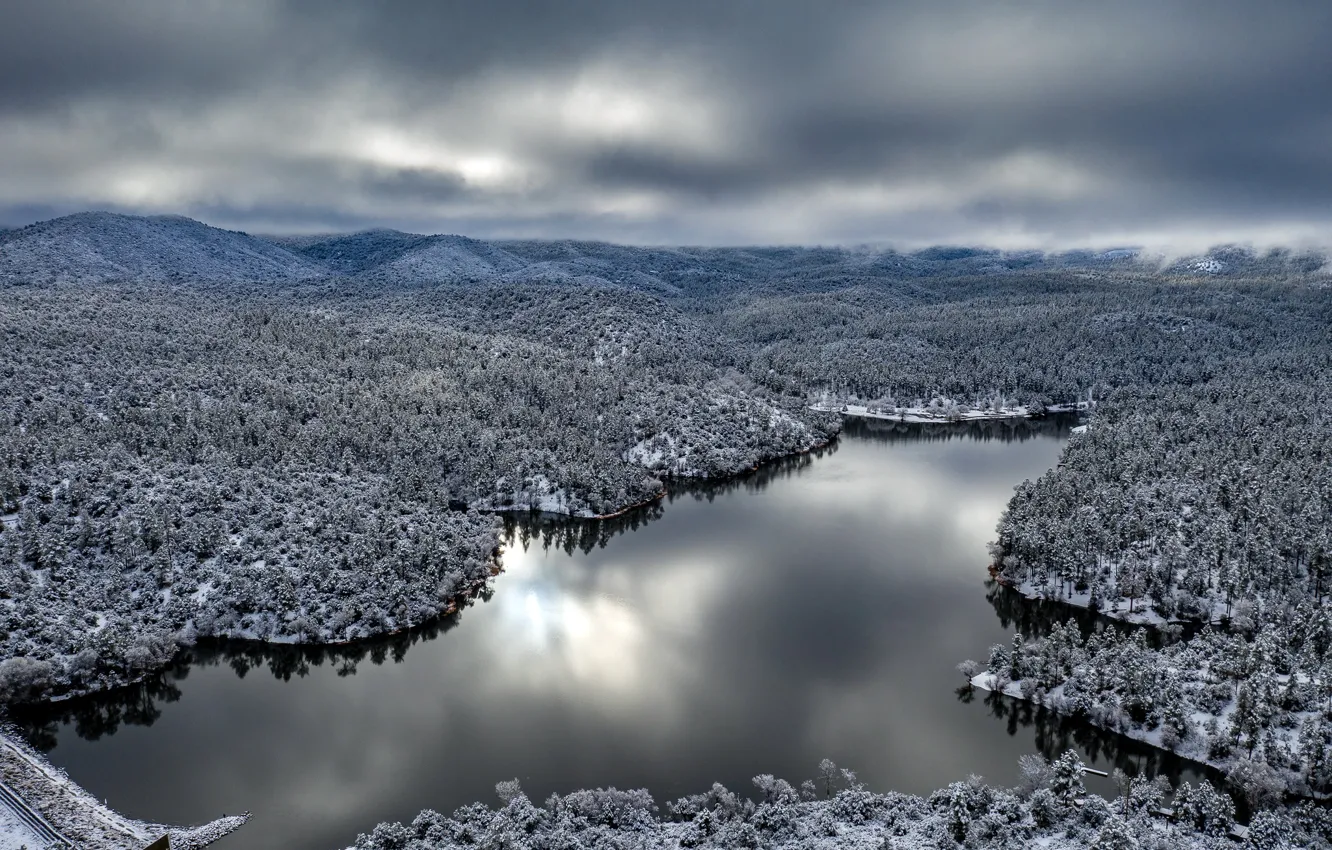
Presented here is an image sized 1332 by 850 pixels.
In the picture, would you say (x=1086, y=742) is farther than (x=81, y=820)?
Yes

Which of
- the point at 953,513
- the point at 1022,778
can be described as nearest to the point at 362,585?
the point at 1022,778

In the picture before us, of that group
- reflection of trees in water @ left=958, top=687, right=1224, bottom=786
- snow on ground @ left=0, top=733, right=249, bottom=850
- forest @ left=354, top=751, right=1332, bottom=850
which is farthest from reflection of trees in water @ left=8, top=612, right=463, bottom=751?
reflection of trees in water @ left=958, top=687, right=1224, bottom=786

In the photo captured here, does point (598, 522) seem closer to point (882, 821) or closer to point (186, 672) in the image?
point (186, 672)

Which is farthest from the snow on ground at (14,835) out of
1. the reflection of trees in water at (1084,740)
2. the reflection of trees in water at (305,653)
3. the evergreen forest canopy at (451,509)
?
the reflection of trees in water at (1084,740)

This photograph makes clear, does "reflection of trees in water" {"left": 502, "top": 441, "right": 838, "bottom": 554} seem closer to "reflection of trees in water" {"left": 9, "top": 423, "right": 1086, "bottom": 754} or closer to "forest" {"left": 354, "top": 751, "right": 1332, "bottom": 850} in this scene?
"reflection of trees in water" {"left": 9, "top": 423, "right": 1086, "bottom": 754}

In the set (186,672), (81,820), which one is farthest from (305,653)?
(81,820)

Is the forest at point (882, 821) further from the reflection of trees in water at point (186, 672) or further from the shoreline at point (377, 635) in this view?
the shoreline at point (377, 635)

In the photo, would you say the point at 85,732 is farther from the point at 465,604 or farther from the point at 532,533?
the point at 532,533

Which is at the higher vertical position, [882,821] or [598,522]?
[598,522]
